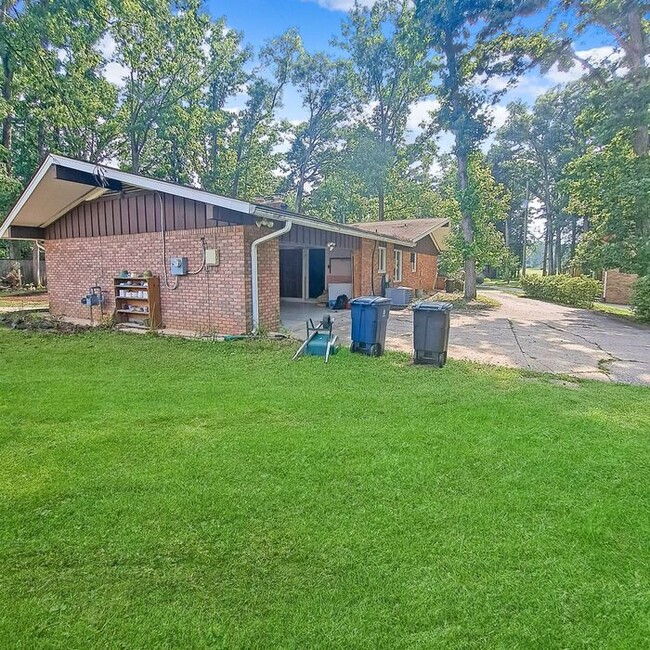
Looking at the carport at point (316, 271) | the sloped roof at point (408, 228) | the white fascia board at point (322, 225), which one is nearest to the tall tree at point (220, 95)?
the sloped roof at point (408, 228)

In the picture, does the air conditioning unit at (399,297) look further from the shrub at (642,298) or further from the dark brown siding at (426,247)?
the shrub at (642,298)

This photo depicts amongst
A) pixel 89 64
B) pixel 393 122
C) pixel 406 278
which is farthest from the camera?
pixel 393 122

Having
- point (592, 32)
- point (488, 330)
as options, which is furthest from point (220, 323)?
point (592, 32)

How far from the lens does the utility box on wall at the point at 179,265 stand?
8.57 metres

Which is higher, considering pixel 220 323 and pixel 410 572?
pixel 220 323

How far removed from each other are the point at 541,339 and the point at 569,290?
409 inches

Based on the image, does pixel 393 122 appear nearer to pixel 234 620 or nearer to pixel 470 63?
pixel 470 63

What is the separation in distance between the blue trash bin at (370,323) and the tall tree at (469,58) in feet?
36.4

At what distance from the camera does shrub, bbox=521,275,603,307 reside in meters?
16.9

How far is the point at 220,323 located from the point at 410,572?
6.87 m

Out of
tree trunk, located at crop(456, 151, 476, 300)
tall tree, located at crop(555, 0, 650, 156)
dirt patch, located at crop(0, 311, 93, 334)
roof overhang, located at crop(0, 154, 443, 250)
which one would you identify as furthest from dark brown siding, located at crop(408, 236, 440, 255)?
dirt patch, located at crop(0, 311, 93, 334)

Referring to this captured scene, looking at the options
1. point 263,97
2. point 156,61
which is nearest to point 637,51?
point 156,61

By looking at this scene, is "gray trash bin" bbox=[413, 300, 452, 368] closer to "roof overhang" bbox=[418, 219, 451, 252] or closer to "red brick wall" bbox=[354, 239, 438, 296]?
"red brick wall" bbox=[354, 239, 438, 296]

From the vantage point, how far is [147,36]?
20.3 m
